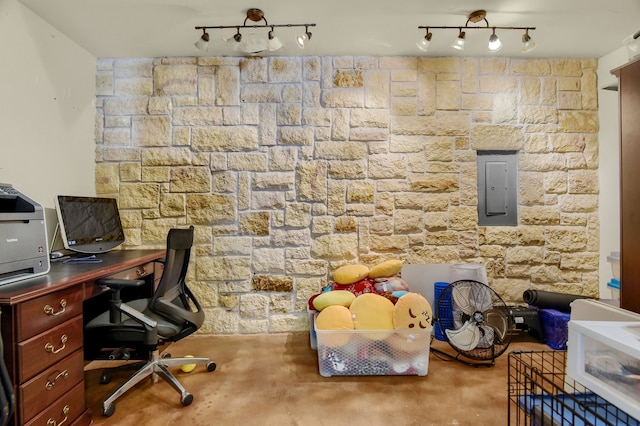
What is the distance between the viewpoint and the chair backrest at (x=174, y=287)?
6.17 ft

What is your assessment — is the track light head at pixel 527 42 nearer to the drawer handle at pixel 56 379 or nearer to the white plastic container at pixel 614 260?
the white plastic container at pixel 614 260

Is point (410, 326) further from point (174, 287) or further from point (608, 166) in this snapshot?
point (608, 166)

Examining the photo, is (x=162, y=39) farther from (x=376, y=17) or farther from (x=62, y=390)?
(x=62, y=390)

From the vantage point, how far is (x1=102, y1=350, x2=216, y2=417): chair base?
1828 mm

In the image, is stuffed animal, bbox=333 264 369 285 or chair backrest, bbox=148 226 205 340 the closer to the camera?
chair backrest, bbox=148 226 205 340

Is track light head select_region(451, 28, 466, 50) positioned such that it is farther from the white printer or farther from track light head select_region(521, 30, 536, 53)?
the white printer

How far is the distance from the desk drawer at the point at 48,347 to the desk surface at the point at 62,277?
20 centimetres

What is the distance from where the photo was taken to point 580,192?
9.81 feet

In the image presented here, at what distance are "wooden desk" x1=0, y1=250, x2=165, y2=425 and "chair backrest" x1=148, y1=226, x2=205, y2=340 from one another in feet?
1.04

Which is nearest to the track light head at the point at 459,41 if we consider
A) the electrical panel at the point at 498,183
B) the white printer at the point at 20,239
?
the electrical panel at the point at 498,183

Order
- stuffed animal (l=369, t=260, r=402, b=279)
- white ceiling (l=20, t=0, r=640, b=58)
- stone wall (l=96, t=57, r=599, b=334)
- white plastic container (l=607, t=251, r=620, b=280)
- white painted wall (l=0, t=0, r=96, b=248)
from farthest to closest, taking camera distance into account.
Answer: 1. stone wall (l=96, t=57, r=599, b=334)
2. stuffed animal (l=369, t=260, r=402, b=279)
3. white plastic container (l=607, t=251, r=620, b=280)
4. white ceiling (l=20, t=0, r=640, b=58)
5. white painted wall (l=0, t=0, r=96, b=248)

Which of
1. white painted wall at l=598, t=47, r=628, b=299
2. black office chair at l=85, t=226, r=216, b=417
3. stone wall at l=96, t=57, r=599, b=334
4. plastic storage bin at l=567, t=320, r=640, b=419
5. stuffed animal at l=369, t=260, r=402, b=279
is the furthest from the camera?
stone wall at l=96, t=57, r=599, b=334

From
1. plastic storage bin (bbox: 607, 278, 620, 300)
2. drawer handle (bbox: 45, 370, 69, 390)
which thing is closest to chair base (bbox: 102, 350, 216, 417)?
drawer handle (bbox: 45, 370, 69, 390)

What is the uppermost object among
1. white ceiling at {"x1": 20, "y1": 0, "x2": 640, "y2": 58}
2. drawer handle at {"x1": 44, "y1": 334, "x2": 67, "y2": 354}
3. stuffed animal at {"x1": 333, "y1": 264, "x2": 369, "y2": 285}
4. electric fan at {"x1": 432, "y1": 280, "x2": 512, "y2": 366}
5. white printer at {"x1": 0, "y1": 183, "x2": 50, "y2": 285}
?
white ceiling at {"x1": 20, "y1": 0, "x2": 640, "y2": 58}
